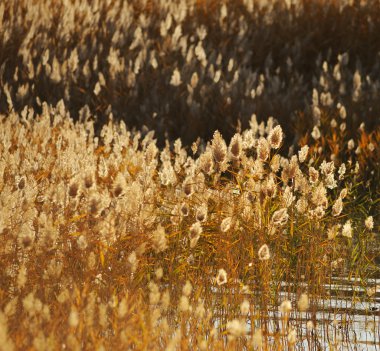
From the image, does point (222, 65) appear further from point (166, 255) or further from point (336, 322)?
point (336, 322)

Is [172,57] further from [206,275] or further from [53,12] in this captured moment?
[206,275]

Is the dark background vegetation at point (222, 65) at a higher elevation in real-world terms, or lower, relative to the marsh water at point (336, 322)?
higher

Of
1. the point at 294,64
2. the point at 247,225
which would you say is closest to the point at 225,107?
the point at 294,64

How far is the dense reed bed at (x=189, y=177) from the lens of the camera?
3.33 meters

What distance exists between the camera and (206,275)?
4156mm

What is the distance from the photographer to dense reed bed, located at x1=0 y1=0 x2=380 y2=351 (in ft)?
10.9

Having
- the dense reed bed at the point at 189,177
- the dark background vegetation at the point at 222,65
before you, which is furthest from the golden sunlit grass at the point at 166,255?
the dark background vegetation at the point at 222,65

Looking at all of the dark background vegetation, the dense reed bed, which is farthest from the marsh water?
the dark background vegetation

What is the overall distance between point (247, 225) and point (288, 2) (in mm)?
7457

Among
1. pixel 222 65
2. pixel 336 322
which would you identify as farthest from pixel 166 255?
pixel 222 65

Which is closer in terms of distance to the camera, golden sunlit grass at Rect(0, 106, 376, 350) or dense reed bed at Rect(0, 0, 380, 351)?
golden sunlit grass at Rect(0, 106, 376, 350)

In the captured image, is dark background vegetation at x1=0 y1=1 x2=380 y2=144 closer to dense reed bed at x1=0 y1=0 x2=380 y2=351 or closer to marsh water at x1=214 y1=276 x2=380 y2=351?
dense reed bed at x1=0 y1=0 x2=380 y2=351

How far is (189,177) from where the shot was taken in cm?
421

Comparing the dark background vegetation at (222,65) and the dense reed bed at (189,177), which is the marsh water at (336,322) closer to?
the dense reed bed at (189,177)
